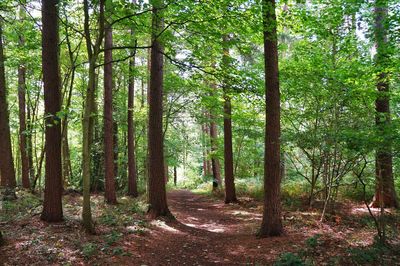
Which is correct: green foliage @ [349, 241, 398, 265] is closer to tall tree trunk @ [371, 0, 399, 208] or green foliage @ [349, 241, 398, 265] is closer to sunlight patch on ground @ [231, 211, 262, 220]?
tall tree trunk @ [371, 0, 399, 208]

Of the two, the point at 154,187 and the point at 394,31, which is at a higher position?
the point at 394,31

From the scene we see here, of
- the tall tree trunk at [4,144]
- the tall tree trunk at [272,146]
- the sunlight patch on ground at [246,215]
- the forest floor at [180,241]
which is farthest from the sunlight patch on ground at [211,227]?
the tall tree trunk at [4,144]

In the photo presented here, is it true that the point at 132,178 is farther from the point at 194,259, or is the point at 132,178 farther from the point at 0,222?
the point at 194,259

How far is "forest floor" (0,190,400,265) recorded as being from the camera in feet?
18.6

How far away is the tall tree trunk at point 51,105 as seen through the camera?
24.9 feet

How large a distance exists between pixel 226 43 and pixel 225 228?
5719mm

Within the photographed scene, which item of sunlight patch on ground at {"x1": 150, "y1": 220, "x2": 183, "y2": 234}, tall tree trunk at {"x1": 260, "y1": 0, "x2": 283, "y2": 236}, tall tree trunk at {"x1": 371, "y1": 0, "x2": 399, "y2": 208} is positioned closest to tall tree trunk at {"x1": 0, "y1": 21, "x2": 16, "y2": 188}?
sunlight patch on ground at {"x1": 150, "y1": 220, "x2": 183, "y2": 234}

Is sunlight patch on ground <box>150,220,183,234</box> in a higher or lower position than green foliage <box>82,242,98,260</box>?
lower

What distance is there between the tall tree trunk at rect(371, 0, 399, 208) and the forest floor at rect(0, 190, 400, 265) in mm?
993

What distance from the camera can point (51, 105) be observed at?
7.61 meters

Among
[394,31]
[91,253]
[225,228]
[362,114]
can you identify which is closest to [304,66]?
[362,114]

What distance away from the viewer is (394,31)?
6984mm

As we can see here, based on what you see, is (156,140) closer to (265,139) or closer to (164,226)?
(164,226)

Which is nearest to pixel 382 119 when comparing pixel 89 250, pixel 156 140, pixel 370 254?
pixel 370 254
